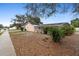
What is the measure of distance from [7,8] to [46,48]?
0.59m

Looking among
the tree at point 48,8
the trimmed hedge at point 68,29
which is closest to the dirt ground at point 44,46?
the trimmed hedge at point 68,29

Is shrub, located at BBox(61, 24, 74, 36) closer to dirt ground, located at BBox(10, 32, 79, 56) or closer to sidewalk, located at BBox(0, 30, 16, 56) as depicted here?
dirt ground, located at BBox(10, 32, 79, 56)

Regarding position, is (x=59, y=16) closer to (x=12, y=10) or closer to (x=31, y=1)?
(x=31, y=1)

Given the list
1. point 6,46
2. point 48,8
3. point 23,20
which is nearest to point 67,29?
point 48,8

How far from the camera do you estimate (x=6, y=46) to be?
6.70 ft

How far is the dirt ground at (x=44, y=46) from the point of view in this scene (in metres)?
2.02

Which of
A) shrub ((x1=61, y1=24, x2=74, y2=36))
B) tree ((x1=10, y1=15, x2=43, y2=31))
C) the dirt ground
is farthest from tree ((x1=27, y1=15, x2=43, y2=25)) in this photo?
shrub ((x1=61, y1=24, x2=74, y2=36))

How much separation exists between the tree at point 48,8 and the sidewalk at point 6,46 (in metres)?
0.35

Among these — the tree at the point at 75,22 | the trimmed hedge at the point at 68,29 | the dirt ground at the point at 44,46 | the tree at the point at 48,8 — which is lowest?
the dirt ground at the point at 44,46

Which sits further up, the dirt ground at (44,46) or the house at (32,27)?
the house at (32,27)

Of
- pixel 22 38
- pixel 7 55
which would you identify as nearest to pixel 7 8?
pixel 22 38

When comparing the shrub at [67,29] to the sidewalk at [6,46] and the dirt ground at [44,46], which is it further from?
the sidewalk at [6,46]

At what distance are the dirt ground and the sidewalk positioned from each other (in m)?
0.05

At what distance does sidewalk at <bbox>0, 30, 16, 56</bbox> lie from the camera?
202cm
